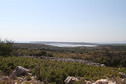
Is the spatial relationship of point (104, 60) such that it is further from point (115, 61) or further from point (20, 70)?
point (20, 70)

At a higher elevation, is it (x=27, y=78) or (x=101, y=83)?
(x=101, y=83)

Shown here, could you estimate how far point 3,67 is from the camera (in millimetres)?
9180

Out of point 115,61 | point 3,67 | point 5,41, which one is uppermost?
point 5,41

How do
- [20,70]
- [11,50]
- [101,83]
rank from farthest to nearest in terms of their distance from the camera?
[11,50], [20,70], [101,83]

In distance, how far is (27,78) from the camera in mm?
6844

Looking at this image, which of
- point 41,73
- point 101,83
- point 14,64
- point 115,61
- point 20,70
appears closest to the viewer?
point 101,83

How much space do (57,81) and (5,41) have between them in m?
14.7

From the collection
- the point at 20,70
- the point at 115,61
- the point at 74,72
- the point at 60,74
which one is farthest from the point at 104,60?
the point at 20,70

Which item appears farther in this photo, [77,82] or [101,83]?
[77,82]

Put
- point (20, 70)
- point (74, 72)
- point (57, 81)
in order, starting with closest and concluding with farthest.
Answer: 1. point (57, 81)
2. point (20, 70)
3. point (74, 72)

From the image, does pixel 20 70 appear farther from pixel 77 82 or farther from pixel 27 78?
pixel 77 82

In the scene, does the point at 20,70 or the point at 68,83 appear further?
the point at 20,70

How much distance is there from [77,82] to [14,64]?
6.51m

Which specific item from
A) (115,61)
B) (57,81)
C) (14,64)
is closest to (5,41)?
(14,64)
